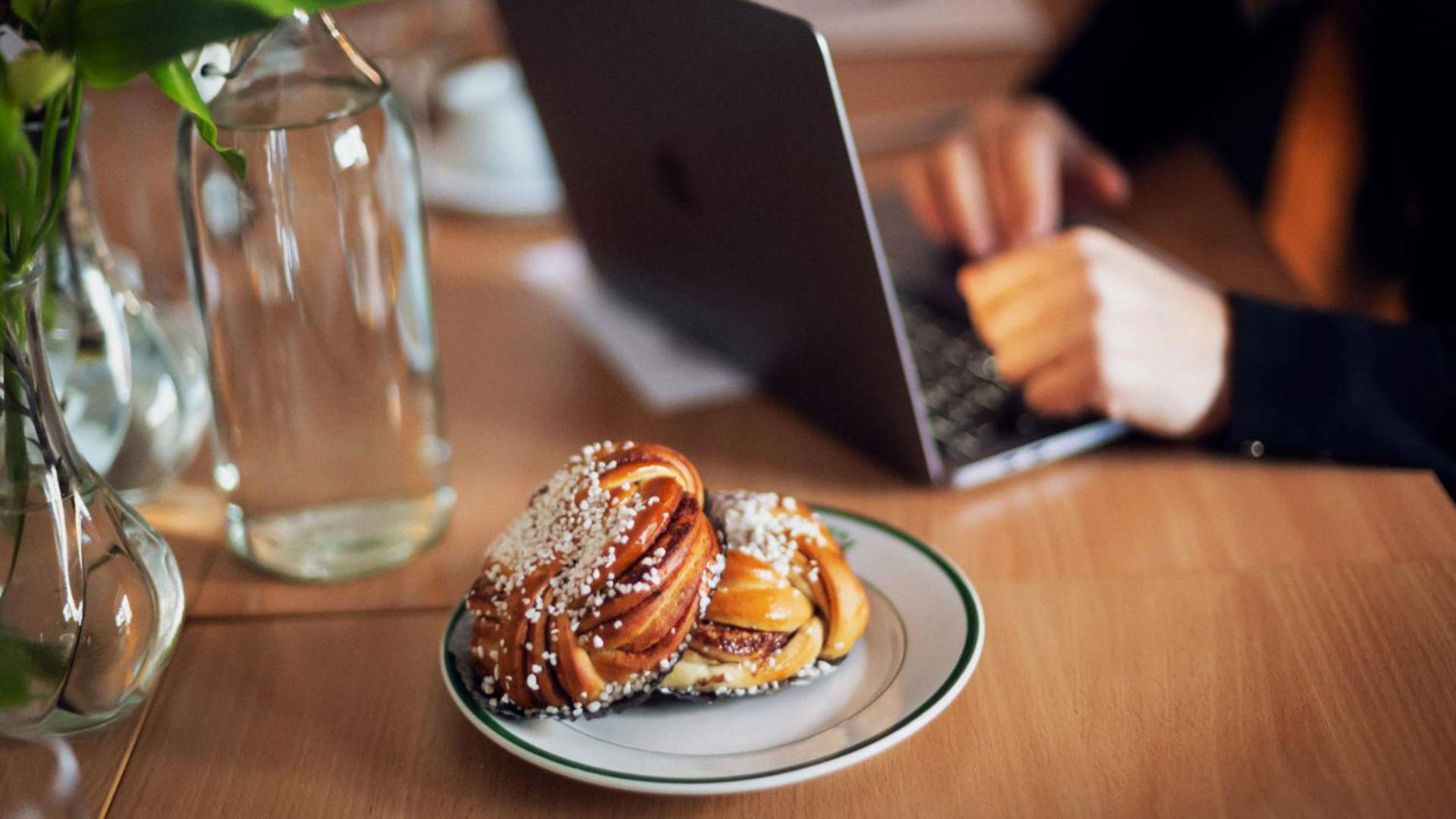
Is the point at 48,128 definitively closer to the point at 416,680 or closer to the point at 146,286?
the point at 416,680

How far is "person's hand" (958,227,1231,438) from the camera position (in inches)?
30.3

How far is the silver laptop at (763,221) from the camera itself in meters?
0.68

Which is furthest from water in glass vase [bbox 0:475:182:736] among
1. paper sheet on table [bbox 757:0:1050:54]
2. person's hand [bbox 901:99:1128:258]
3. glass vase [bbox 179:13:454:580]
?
paper sheet on table [bbox 757:0:1050:54]

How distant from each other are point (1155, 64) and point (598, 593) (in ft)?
3.15

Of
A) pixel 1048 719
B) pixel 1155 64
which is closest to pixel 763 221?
pixel 1048 719

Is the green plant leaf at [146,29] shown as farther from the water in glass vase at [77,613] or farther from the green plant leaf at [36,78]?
the water in glass vase at [77,613]

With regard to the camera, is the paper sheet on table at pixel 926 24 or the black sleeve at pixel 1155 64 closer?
the black sleeve at pixel 1155 64

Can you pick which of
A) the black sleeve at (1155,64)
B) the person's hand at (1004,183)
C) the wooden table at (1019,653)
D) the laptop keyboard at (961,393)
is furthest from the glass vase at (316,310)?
the black sleeve at (1155,64)

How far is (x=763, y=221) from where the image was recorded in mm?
757

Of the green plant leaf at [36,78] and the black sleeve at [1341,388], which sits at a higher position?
the green plant leaf at [36,78]

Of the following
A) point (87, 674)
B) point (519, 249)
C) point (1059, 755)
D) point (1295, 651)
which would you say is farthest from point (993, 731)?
point (519, 249)

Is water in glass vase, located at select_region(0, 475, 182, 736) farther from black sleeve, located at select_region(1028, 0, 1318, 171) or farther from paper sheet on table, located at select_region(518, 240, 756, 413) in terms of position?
black sleeve, located at select_region(1028, 0, 1318, 171)

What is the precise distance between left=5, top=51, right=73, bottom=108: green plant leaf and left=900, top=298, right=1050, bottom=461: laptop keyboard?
50cm

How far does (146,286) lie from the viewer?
0.99 meters
